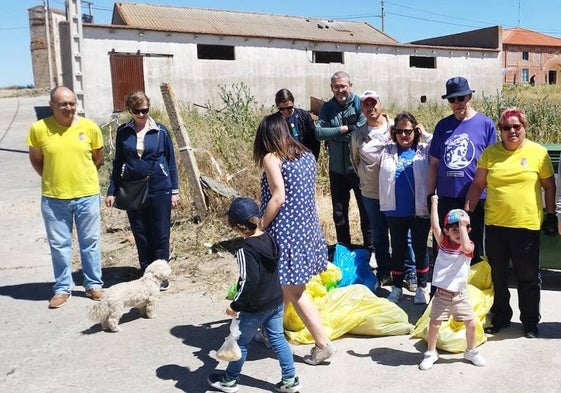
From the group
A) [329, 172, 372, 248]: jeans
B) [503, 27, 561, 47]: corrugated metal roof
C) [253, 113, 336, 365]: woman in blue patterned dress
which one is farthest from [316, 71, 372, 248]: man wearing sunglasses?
[503, 27, 561, 47]: corrugated metal roof

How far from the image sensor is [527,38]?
57.7 meters

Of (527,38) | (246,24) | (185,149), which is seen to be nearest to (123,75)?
(246,24)

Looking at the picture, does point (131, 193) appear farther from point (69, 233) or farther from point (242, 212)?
point (242, 212)

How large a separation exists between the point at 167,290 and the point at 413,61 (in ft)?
81.2

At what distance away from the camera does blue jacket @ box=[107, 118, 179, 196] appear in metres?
4.88

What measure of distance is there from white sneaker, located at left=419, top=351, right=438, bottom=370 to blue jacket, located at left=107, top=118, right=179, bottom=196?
2749 mm

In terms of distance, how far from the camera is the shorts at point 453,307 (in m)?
3.42

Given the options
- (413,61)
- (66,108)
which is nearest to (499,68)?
(413,61)

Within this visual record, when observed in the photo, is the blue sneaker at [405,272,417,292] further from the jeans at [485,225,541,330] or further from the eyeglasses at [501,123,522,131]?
the eyeglasses at [501,123,522,131]

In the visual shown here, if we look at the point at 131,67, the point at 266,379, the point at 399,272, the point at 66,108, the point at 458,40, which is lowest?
the point at 266,379

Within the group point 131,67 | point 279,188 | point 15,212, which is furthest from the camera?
point 131,67

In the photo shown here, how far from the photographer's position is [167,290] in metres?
5.17

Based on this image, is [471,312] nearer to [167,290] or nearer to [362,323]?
[362,323]

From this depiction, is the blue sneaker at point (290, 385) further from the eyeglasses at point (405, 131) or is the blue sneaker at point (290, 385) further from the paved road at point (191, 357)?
the eyeglasses at point (405, 131)
